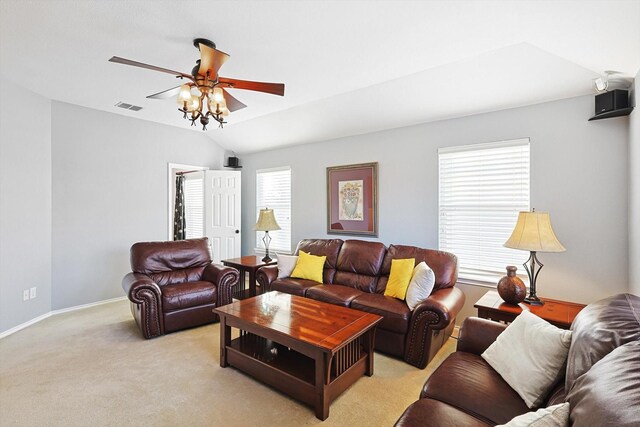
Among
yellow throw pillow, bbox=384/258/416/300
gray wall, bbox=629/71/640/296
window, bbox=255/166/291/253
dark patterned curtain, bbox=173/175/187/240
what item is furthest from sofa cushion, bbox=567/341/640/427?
dark patterned curtain, bbox=173/175/187/240

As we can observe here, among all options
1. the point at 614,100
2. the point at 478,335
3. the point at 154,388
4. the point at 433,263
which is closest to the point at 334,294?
the point at 433,263

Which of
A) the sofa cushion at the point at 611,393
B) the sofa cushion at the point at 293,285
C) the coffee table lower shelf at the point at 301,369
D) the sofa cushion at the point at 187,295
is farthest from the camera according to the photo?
the sofa cushion at the point at 293,285

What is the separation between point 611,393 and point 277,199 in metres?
5.04

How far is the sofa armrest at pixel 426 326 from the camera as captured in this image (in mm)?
2605

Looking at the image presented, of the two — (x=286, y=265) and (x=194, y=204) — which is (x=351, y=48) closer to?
(x=286, y=265)

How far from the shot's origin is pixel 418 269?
9.98 feet

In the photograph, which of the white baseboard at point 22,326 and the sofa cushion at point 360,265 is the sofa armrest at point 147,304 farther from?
the sofa cushion at point 360,265

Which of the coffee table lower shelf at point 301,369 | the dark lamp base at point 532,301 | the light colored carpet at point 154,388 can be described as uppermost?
the dark lamp base at point 532,301

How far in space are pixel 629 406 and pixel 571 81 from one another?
2894mm

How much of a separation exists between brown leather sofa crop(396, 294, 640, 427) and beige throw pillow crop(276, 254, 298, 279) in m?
2.49

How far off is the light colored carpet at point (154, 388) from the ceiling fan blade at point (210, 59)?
8.09 feet

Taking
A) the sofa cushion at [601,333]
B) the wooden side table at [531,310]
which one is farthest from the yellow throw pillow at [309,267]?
the sofa cushion at [601,333]

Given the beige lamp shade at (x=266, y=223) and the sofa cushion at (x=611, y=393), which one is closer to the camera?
the sofa cushion at (x=611, y=393)

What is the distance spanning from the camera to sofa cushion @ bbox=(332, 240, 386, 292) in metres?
3.63
